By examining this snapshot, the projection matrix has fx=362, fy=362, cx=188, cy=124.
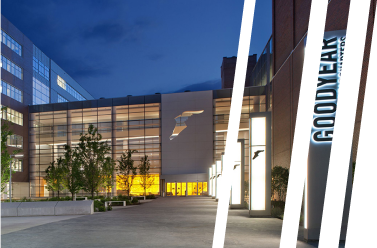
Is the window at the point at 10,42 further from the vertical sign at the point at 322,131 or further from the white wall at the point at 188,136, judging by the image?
the vertical sign at the point at 322,131

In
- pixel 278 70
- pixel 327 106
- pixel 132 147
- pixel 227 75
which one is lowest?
pixel 132 147

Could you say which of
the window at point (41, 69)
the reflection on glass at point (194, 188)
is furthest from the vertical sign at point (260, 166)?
the window at point (41, 69)

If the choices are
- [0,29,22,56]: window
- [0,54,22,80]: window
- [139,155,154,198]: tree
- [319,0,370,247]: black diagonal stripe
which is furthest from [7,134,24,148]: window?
[319,0,370,247]: black diagonal stripe

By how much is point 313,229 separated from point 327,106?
129 inches

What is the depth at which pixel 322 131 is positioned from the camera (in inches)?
376

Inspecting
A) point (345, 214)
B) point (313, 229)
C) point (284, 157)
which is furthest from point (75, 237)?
point (284, 157)

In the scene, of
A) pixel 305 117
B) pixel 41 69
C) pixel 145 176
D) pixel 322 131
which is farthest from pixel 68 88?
pixel 305 117

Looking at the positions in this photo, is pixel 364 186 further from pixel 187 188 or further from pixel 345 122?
pixel 187 188

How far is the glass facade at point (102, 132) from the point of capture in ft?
188

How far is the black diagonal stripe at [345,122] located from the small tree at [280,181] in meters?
23.1

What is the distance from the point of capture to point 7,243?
10.8 meters

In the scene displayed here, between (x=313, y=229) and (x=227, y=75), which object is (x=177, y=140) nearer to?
(x=227, y=75)

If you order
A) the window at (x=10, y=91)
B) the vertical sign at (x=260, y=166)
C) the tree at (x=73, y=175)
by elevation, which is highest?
the window at (x=10, y=91)

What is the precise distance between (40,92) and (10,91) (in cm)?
1072
